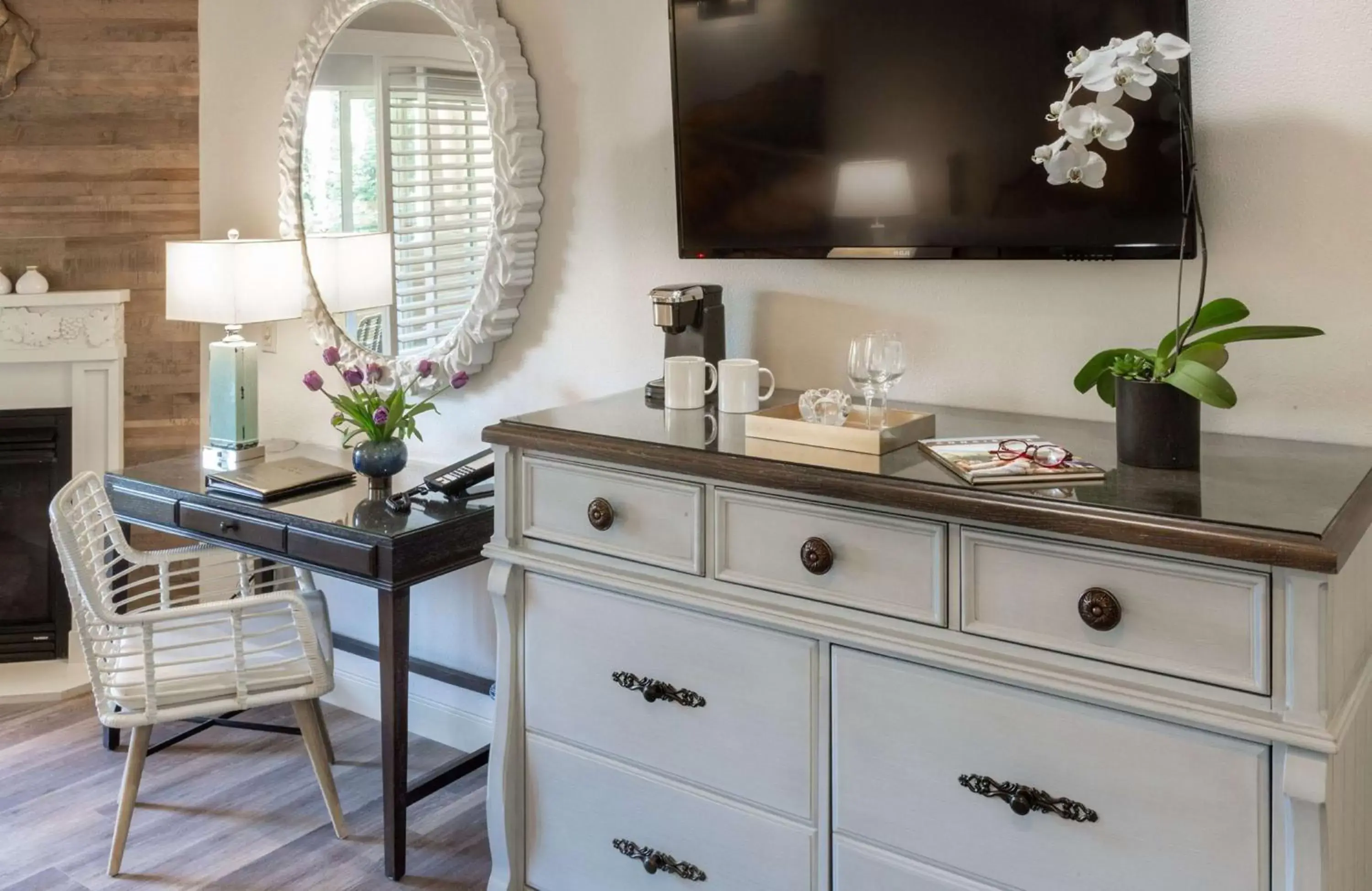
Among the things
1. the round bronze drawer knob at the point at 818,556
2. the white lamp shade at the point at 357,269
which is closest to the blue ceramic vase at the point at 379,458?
the white lamp shade at the point at 357,269

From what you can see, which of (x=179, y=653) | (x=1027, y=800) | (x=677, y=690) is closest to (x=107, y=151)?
(x=179, y=653)

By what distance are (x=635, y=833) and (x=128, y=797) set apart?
113 centimetres

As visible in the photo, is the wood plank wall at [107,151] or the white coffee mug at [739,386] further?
the wood plank wall at [107,151]

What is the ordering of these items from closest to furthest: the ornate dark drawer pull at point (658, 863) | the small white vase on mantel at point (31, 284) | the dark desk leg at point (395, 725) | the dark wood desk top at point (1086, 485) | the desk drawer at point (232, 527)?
the dark wood desk top at point (1086, 485) < the ornate dark drawer pull at point (658, 863) < the dark desk leg at point (395, 725) < the desk drawer at point (232, 527) < the small white vase on mantel at point (31, 284)

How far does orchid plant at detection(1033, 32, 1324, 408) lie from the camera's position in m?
1.50

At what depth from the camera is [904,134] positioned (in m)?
1.97

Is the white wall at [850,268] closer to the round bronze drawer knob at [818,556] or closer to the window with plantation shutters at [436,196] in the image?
the window with plantation shutters at [436,196]

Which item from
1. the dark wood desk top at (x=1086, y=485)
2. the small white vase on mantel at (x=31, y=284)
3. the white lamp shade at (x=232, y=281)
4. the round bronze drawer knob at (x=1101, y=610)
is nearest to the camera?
the dark wood desk top at (x=1086, y=485)

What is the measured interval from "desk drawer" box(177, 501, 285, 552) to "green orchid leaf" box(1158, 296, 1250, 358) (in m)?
1.73

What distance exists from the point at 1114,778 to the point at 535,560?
993 mm

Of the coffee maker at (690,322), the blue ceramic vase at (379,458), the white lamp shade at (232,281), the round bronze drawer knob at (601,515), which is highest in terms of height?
the white lamp shade at (232,281)

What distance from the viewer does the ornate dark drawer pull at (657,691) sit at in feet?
6.03

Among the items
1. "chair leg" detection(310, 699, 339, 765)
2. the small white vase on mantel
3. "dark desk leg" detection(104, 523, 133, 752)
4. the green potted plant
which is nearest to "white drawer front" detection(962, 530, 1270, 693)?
the green potted plant

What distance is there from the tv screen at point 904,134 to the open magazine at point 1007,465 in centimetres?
41
